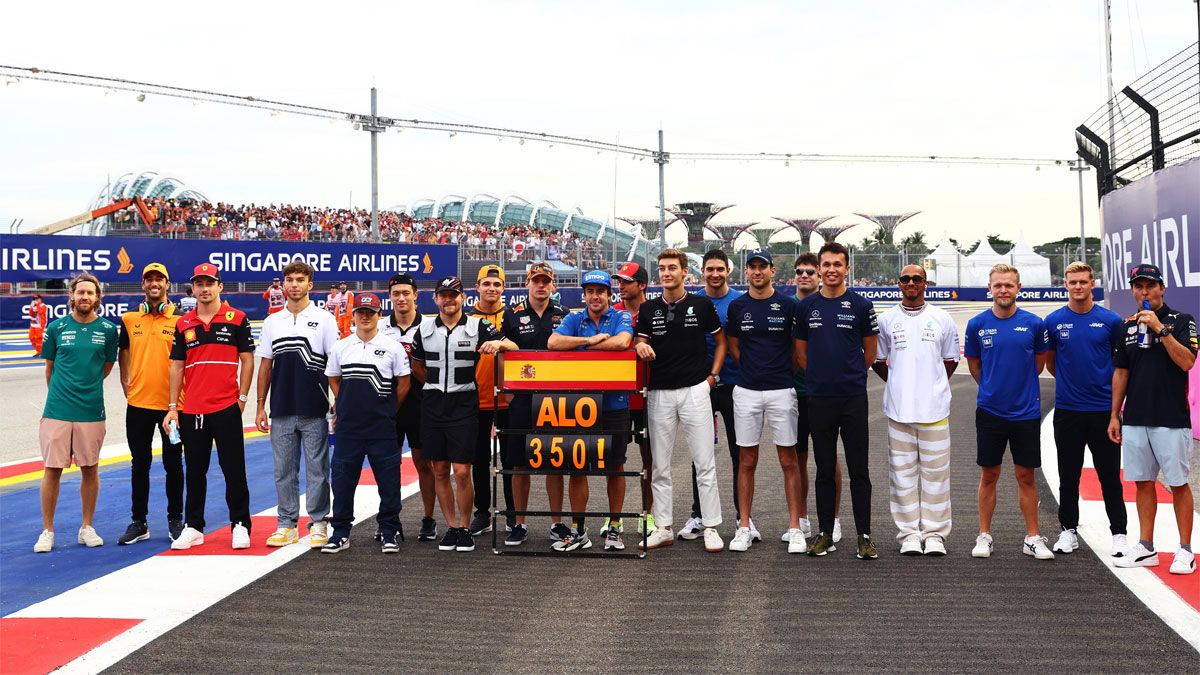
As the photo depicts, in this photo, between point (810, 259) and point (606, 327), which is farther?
point (810, 259)

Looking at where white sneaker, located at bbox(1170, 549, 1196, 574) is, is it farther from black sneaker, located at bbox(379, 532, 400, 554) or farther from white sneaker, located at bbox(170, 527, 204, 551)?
white sneaker, located at bbox(170, 527, 204, 551)

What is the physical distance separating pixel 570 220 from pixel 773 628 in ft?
254

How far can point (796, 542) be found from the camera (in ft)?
21.5

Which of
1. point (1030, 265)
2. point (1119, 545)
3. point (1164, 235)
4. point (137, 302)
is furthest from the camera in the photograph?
point (1030, 265)

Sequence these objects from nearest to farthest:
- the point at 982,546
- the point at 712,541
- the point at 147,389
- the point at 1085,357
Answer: the point at 982,546, the point at 1085,357, the point at 712,541, the point at 147,389

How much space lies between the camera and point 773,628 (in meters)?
5.04

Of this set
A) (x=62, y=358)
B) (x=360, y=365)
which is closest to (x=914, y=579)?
(x=360, y=365)

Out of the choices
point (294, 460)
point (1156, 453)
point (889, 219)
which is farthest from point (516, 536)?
point (889, 219)

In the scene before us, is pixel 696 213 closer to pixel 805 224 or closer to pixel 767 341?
pixel 805 224

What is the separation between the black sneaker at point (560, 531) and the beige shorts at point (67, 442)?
308cm

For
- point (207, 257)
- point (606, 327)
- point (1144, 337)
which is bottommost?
point (1144, 337)

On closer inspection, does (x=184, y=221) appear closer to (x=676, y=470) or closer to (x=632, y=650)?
(x=676, y=470)

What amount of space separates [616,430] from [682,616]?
5.54 feet

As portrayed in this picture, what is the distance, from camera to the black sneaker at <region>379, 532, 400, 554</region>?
6.65 meters
